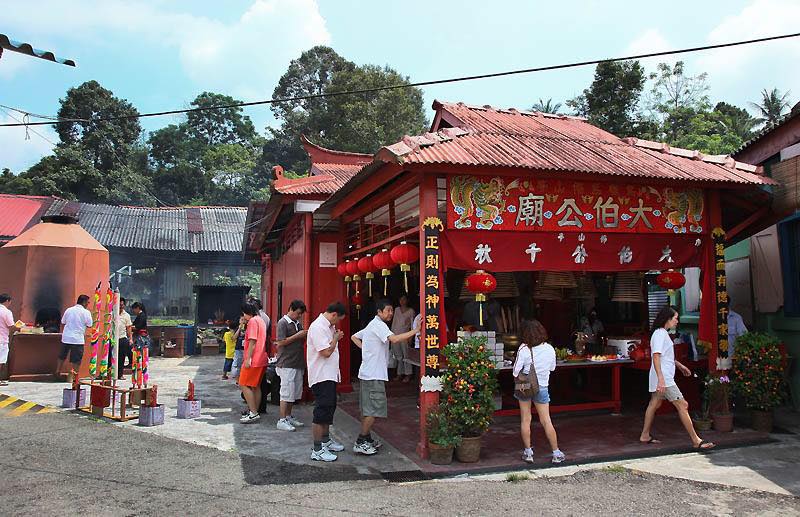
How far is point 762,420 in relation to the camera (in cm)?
755

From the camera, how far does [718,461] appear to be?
21.0 ft

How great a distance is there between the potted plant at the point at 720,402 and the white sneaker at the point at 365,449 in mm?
4648

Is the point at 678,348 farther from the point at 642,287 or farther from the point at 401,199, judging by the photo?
the point at 401,199

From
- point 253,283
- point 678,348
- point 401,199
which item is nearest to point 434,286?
point 401,199

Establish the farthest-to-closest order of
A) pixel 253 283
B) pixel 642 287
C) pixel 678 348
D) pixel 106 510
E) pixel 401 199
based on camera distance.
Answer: pixel 253 283 → pixel 642 287 → pixel 678 348 → pixel 401 199 → pixel 106 510

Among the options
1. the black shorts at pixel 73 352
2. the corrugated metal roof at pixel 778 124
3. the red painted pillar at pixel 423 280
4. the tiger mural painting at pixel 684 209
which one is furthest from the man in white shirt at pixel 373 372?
the black shorts at pixel 73 352

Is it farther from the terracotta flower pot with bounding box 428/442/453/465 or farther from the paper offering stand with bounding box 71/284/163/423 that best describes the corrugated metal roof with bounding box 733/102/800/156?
the paper offering stand with bounding box 71/284/163/423

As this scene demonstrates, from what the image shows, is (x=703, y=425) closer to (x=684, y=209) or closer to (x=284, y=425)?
(x=684, y=209)

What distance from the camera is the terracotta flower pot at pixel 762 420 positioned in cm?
753

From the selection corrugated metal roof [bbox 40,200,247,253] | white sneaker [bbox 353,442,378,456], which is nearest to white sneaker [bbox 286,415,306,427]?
white sneaker [bbox 353,442,378,456]

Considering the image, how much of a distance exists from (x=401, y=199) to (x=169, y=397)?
6.21 m

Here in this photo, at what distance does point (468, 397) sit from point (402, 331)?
5.91m

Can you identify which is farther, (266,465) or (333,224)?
(333,224)

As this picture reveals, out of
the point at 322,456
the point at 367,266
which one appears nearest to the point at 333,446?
the point at 322,456
